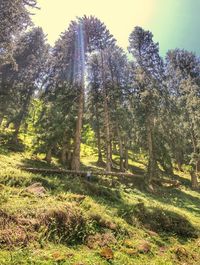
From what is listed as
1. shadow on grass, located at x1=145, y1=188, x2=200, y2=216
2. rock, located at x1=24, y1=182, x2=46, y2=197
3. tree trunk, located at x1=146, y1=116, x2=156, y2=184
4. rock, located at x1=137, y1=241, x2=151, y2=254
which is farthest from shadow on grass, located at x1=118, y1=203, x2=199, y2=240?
tree trunk, located at x1=146, y1=116, x2=156, y2=184

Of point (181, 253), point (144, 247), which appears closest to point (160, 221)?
point (181, 253)

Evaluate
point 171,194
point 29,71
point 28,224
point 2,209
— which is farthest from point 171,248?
point 29,71

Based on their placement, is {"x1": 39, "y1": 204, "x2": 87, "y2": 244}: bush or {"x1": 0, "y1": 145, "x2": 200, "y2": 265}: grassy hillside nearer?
{"x1": 0, "y1": 145, "x2": 200, "y2": 265}: grassy hillside

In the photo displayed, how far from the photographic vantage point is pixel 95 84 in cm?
3241

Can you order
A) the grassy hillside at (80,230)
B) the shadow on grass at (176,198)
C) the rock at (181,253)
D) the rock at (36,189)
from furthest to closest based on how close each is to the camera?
1. the shadow on grass at (176,198)
2. the rock at (36,189)
3. the rock at (181,253)
4. the grassy hillside at (80,230)

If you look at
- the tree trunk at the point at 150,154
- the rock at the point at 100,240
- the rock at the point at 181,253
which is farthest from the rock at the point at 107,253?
the tree trunk at the point at 150,154

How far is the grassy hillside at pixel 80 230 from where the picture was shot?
878 centimetres

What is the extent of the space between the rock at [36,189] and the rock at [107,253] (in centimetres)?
449

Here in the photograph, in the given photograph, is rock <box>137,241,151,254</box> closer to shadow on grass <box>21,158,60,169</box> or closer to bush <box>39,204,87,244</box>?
bush <box>39,204,87,244</box>

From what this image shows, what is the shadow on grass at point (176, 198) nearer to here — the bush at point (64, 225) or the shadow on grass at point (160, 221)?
the shadow on grass at point (160, 221)

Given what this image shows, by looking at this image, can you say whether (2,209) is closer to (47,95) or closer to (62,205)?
(62,205)

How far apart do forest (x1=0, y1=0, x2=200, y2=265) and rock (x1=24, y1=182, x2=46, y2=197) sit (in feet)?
0.18

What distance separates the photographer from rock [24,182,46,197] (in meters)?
13.3

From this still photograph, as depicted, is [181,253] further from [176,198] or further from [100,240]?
[176,198]
